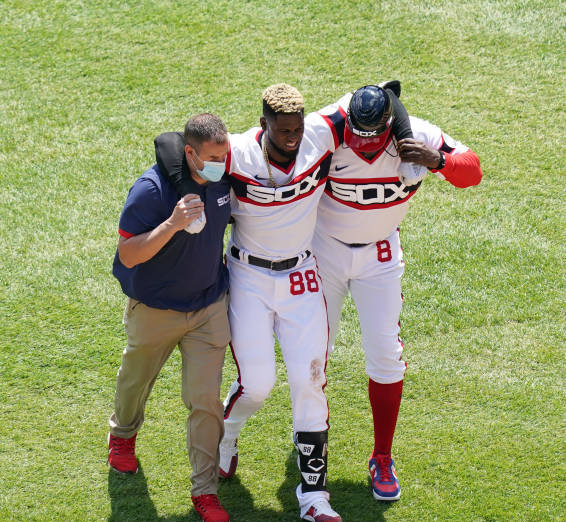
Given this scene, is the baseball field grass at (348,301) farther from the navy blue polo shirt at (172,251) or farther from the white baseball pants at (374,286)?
Result: the navy blue polo shirt at (172,251)

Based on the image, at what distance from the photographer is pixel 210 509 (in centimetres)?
509

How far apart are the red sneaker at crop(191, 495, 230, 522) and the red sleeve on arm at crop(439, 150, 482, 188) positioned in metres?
2.22

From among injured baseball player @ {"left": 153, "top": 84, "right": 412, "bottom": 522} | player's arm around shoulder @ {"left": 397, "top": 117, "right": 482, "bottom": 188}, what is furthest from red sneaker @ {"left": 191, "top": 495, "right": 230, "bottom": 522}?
player's arm around shoulder @ {"left": 397, "top": 117, "right": 482, "bottom": 188}

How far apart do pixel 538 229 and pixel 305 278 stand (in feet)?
10.2

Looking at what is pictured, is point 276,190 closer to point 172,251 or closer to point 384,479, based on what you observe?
point 172,251

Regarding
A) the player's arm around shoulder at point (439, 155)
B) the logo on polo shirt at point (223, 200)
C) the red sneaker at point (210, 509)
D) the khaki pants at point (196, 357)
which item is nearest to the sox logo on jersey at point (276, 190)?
the logo on polo shirt at point (223, 200)

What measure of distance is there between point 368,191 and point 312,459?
1.53 m

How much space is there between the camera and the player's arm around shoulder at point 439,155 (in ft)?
16.1

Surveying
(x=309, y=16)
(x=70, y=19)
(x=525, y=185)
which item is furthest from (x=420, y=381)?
(x=70, y=19)

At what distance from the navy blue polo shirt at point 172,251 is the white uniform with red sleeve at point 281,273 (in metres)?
0.18

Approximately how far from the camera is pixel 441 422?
19.5ft

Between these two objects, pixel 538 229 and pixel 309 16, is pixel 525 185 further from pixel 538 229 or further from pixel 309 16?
pixel 309 16

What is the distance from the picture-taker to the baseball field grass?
5.52 meters

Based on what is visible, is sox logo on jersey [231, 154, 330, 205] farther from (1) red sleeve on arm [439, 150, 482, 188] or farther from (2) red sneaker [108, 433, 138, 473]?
(2) red sneaker [108, 433, 138, 473]
